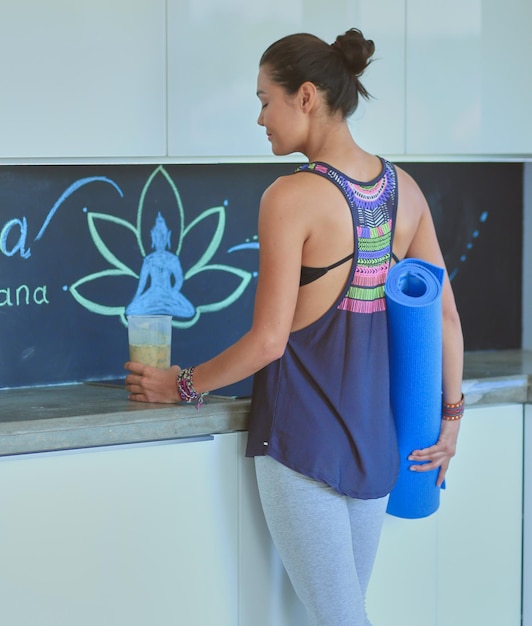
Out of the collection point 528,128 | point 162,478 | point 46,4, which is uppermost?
point 46,4

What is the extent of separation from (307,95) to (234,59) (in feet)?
1.40

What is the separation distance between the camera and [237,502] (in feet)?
7.72

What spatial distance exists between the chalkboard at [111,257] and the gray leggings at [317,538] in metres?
0.59

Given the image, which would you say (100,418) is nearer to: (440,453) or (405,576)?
(440,453)

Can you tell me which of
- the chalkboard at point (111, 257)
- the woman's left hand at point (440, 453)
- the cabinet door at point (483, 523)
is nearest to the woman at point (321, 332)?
the woman's left hand at point (440, 453)

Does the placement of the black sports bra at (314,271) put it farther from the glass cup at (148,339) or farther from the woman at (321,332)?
the glass cup at (148,339)

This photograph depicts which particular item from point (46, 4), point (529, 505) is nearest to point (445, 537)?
point (529, 505)

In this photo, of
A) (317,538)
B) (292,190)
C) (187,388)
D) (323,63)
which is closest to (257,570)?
(317,538)

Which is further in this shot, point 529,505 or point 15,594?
point 529,505

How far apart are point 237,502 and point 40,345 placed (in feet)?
2.20

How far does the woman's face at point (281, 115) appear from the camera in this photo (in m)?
2.11

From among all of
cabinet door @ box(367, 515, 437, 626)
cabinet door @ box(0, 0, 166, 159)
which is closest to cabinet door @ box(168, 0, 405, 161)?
cabinet door @ box(0, 0, 166, 159)

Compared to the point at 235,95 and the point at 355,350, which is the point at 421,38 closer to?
the point at 235,95

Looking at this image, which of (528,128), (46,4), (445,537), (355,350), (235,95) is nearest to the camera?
(355,350)
